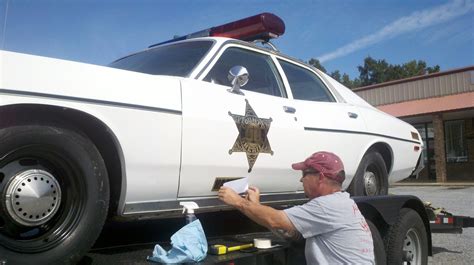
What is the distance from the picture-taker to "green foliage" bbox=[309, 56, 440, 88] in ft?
182

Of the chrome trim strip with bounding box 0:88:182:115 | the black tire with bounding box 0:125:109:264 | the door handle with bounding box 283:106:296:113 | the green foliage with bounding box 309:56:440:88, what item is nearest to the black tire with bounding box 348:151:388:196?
the door handle with bounding box 283:106:296:113

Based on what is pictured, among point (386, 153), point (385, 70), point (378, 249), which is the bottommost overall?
point (378, 249)

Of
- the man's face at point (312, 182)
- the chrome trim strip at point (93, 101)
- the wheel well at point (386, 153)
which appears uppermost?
the chrome trim strip at point (93, 101)

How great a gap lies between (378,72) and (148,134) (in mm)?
58033

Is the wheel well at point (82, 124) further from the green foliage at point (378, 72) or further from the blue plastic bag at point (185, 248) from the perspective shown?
the green foliage at point (378, 72)

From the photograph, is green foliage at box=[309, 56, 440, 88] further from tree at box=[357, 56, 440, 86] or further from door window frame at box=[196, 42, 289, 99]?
door window frame at box=[196, 42, 289, 99]

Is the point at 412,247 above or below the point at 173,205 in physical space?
below

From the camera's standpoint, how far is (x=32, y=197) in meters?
2.22

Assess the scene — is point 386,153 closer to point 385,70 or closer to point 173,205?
point 173,205

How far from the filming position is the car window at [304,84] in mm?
4312

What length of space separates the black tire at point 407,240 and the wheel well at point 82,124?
7.40 ft

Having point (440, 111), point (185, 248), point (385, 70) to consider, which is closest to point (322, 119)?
point (185, 248)

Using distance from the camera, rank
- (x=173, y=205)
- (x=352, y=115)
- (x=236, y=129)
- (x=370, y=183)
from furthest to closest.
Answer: (x=370, y=183) → (x=352, y=115) → (x=236, y=129) → (x=173, y=205)

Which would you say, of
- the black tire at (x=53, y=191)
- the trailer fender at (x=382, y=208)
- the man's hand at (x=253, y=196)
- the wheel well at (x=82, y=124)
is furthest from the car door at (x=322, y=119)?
the black tire at (x=53, y=191)
